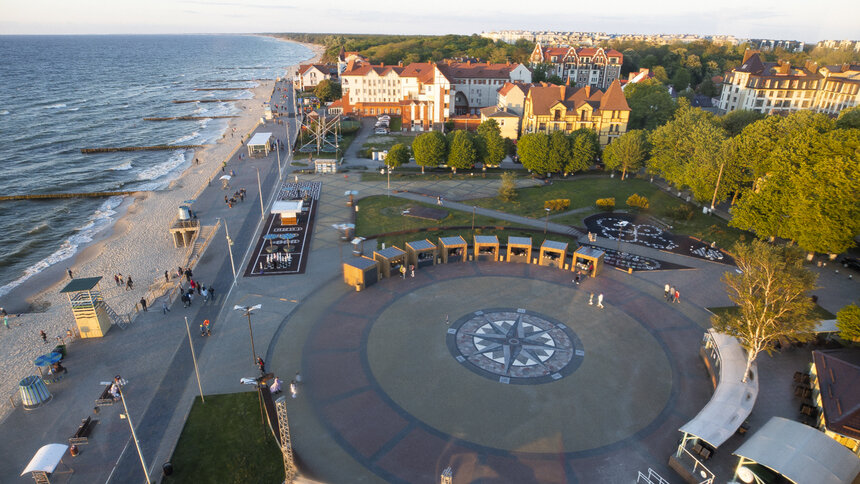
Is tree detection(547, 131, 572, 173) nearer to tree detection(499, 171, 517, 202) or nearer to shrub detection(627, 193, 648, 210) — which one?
tree detection(499, 171, 517, 202)

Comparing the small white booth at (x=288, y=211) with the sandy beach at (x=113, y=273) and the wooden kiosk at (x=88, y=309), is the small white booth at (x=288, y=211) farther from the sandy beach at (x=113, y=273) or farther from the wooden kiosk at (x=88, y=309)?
the wooden kiosk at (x=88, y=309)

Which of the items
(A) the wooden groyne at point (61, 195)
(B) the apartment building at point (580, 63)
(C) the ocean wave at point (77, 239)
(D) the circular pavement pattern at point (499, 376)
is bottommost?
(C) the ocean wave at point (77, 239)

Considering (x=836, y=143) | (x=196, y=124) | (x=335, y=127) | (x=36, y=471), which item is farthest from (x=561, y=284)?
(x=196, y=124)

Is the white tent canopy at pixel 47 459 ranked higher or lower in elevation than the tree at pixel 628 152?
lower

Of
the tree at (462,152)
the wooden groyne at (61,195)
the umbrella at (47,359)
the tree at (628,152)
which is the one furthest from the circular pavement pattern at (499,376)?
the wooden groyne at (61,195)

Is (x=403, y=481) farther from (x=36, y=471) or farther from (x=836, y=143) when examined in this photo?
(x=836, y=143)

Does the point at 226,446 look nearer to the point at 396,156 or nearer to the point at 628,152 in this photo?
the point at 396,156

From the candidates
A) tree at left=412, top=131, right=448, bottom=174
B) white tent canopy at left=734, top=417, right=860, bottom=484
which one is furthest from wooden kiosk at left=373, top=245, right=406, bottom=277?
tree at left=412, top=131, right=448, bottom=174

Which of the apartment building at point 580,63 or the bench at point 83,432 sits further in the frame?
the apartment building at point 580,63
